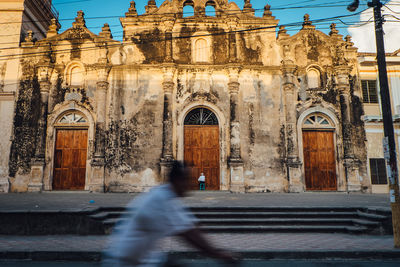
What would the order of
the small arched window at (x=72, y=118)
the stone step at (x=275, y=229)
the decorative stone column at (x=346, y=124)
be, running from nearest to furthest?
1. the stone step at (x=275, y=229)
2. the decorative stone column at (x=346, y=124)
3. the small arched window at (x=72, y=118)

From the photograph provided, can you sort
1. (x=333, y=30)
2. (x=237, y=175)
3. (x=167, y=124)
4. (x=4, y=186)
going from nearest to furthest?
1. (x=237, y=175)
2. (x=4, y=186)
3. (x=167, y=124)
4. (x=333, y=30)

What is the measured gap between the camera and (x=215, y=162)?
1541cm

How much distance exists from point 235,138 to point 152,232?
1284 cm

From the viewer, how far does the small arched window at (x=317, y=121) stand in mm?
15977

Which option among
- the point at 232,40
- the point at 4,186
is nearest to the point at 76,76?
the point at 4,186

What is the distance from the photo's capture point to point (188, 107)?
1573 cm

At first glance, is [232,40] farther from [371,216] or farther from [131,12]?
[371,216]

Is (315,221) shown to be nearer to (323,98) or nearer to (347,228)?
(347,228)

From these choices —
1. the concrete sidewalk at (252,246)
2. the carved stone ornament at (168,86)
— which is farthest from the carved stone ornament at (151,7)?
the concrete sidewalk at (252,246)

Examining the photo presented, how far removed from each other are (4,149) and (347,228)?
16.2 meters

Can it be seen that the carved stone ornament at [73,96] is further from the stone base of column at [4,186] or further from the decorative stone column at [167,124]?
the stone base of column at [4,186]

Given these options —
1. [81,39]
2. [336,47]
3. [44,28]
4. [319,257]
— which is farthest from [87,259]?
[44,28]

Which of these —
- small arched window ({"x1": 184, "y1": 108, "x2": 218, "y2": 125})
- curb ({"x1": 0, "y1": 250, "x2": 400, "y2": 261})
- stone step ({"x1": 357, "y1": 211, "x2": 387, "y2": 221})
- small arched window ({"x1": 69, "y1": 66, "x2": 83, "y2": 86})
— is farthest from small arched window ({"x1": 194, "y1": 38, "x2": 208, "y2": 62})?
curb ({"x1": 0, "y1": 250, "x2": 400, "y2": 261})

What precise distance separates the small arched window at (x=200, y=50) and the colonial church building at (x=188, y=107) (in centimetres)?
6
